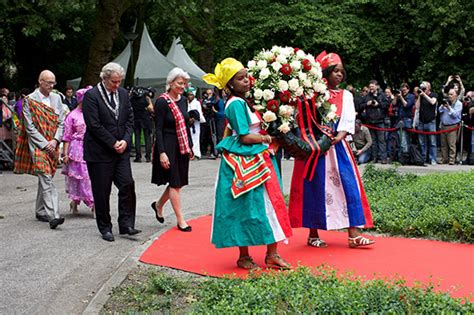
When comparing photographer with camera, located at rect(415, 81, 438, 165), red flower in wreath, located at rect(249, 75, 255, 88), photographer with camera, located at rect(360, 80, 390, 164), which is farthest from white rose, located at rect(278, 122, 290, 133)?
Answer: photographer with camera, located at rect(360, 80, 390, 164)

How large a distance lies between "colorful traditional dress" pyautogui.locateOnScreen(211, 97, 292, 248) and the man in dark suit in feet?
6.62

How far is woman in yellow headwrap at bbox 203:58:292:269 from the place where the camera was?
249 inches

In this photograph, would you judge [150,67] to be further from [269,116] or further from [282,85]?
[269,116]

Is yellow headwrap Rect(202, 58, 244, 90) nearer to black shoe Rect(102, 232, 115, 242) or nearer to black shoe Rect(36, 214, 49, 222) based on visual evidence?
black shoe Rect(102, 232, 115, 242)

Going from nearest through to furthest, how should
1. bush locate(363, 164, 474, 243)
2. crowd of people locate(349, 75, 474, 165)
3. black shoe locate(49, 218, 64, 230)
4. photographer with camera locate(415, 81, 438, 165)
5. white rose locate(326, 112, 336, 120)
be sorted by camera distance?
white rose locate(326, 112, 336, 120) < bush locate(363, 164, 474, 243) < black shoe locate(49, 218, 64, 230) < photographer with camera locate(415, 81, 438, 165) < crowd of people locate(349, 75, 474, 165)

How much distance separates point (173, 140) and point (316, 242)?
216 centimetres

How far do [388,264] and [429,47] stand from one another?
1783 cm

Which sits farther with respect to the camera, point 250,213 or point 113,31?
point 113,31

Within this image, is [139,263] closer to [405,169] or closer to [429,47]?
[405,169]

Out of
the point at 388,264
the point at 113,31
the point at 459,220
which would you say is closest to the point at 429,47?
the point at 113,31

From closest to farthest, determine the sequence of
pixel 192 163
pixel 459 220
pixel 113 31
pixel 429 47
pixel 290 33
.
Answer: pixel 459 220, pixel 192 163, pixel 113 31, pixel 429 47, pixel 290 33

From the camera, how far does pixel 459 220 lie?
25.9ft

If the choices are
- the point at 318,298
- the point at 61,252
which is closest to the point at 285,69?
the point at 318,298

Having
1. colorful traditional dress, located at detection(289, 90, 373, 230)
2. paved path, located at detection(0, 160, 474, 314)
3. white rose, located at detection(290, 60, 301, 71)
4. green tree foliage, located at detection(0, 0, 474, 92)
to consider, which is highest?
green tree foliage, located at detection(0, 0, 474, 92)
